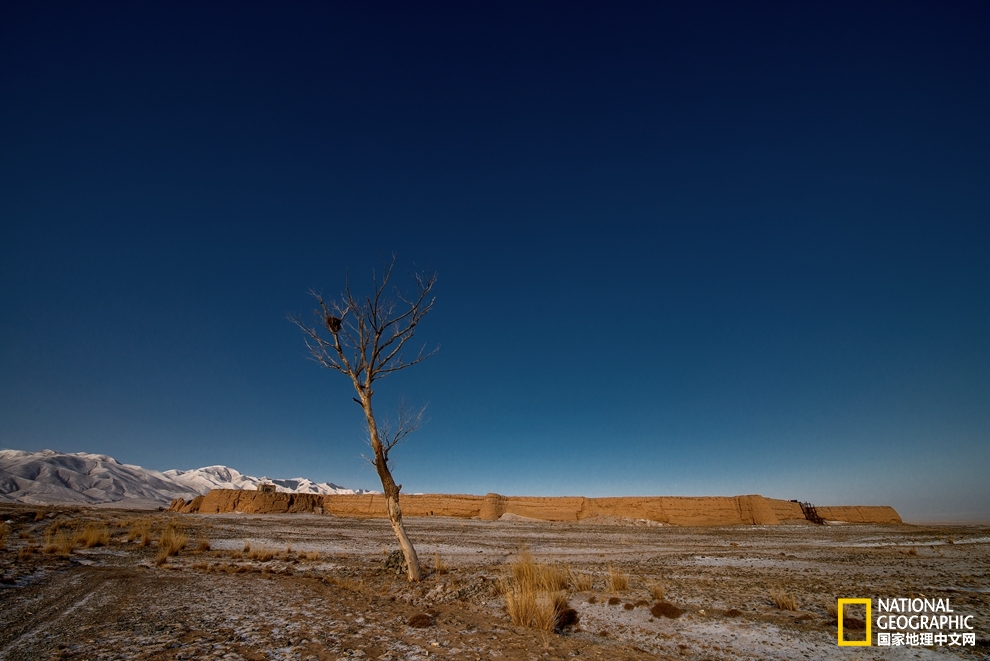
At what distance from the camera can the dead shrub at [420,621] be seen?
19.9ft

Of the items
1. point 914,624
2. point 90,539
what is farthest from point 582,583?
point 90,539

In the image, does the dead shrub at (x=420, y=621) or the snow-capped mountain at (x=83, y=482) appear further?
the snow-capped mountain at (x=83, y=482)

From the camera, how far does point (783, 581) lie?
970 cm

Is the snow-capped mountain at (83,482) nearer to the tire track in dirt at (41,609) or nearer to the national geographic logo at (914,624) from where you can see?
the tire track in dirt at (41,609)

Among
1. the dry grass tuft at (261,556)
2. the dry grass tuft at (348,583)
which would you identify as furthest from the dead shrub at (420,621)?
the dry grass tuft at (261,556)

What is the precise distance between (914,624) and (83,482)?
140 meters

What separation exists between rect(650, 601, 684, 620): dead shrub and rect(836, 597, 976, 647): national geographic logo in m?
2.07

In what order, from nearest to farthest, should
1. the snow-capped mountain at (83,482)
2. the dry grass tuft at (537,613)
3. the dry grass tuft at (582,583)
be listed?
the dry grass tuft at (537,613) → the dry grass tuft at (582,583) → the snow-capped mountain at (83,482)

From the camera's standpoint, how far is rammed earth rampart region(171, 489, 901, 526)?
45688mm

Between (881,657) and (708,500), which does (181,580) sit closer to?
(881,657)

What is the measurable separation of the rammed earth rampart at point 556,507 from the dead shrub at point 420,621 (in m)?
44.7

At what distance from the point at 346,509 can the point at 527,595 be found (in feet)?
176

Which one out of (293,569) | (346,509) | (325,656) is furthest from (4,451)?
(325,656)

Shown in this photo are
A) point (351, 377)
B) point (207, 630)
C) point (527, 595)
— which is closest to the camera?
point (207, 630)
